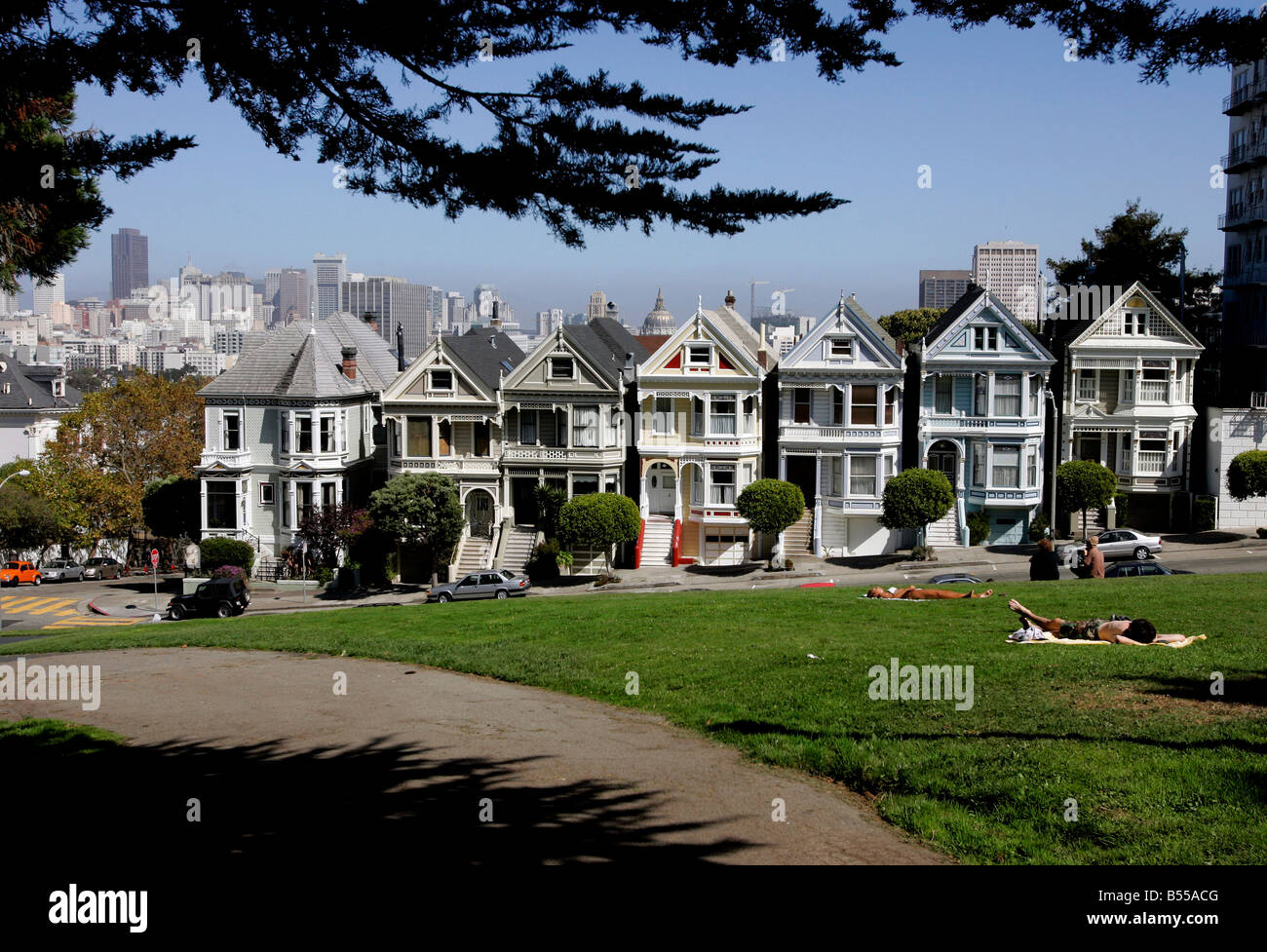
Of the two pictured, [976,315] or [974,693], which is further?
[976,315]

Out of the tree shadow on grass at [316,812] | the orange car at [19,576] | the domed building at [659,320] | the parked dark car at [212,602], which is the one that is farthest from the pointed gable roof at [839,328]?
the domed building at [659,320]

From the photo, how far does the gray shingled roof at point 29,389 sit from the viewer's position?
94750 mm

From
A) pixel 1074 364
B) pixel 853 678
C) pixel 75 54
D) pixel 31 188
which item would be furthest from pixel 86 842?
pixel 1074 364

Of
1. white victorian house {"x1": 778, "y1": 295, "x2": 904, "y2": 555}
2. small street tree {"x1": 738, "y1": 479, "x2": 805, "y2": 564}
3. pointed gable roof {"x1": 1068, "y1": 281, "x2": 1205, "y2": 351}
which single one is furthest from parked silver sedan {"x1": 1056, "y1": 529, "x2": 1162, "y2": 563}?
small street tree {"x1": 738, "y1": 479, "x2": 805, "y2": 564}

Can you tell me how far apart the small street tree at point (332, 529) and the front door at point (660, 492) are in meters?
12.7

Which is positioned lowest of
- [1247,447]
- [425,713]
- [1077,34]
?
[425,713]

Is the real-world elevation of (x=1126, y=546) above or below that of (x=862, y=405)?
below

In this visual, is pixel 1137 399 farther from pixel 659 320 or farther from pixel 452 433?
pixel 659 320

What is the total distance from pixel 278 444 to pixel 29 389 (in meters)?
50.9

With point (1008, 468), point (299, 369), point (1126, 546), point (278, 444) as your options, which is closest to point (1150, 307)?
point (1008, 468)

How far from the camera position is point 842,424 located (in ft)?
175

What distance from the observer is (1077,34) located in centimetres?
1088
